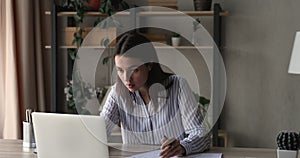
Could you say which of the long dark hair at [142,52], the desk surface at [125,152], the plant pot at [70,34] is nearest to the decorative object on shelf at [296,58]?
the desk surface at [125,152]

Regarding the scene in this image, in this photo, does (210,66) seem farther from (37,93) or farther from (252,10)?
(37,93)

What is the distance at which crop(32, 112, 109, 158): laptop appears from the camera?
6.36ft

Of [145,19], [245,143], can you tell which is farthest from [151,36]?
[245,143]

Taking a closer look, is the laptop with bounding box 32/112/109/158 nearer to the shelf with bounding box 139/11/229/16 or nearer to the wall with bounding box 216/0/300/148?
the shelf with bounding box 139/11/229/16

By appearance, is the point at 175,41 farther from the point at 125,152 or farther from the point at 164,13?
the point at 125,152

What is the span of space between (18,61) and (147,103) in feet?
6.13

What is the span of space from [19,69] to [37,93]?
26 centimetres

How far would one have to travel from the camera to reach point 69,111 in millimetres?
4207

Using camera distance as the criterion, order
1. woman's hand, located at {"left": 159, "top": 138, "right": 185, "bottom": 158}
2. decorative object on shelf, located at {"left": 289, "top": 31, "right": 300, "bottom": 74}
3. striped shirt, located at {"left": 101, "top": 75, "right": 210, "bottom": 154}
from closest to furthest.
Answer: woman's hand, located at {"left": 159, "top": 138, "right": 185, "bottom": 158} → striped shirt, located at {"left": 101, "top": 75, "right": 210, "bottom": 154} → decorative object on shelf, located at {"left": 289, "top": 31, "right": 300, "bottom": 74}

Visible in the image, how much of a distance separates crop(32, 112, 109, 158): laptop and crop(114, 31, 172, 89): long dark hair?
0.43 m

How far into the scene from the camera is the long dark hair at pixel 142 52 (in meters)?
2.26

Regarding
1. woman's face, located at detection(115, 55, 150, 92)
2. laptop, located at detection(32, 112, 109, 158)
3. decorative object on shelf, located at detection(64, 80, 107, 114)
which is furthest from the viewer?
decorative object on shelf, located at detection(64, 80, 107, 114)

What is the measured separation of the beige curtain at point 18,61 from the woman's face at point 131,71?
181 cm

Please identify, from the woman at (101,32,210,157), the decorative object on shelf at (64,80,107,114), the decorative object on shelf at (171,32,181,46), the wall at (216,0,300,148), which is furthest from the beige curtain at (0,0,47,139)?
the woman at (101,32,210,157)
